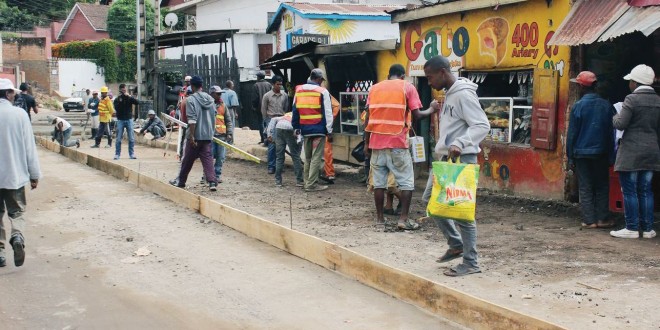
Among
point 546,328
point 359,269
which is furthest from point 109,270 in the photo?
point 546,328

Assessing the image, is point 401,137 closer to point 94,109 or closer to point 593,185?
point 593,185

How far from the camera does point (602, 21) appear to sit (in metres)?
9.56

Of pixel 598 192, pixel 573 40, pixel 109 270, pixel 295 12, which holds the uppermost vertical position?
pixel 295 12

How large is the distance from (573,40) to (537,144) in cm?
196

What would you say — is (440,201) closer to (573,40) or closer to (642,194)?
(642,194)

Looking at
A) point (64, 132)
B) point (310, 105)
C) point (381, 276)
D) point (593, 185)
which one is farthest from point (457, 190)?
point (64, 132)

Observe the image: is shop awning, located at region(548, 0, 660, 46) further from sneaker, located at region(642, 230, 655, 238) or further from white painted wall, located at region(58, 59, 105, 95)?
white painted wall, located at region(58, 59, 105, 95)

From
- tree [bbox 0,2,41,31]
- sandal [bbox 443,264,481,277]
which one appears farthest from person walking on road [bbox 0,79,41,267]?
tree [bbox 0,2,41,31]

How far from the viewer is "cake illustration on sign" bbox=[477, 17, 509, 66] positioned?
12070mm

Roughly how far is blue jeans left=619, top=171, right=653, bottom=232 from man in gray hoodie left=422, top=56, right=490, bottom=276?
8.15 feet

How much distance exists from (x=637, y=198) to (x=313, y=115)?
5.55 meters

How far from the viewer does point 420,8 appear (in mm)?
13844

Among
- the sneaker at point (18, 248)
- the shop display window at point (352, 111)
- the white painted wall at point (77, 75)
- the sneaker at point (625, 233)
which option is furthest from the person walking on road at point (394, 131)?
the white painted wall at point (77, 75)

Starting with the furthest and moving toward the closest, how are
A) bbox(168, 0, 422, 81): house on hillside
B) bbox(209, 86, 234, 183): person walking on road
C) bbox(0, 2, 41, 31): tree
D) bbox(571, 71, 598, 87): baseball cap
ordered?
1. bbox(0, 2, 41, 31): tree
2. bbox(168, 0, 422, 81): house on hillside
3. bbox(209, 86, 234, 183): person walking on road
4. bbox(571, 71, 598, 87): baseball cap
